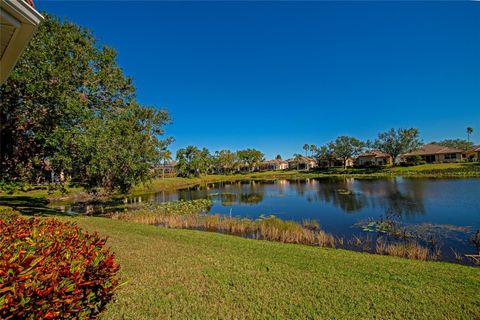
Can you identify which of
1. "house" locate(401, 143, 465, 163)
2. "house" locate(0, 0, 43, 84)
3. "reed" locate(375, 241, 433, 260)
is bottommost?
"reed" locate(375, 241, 433, 260)

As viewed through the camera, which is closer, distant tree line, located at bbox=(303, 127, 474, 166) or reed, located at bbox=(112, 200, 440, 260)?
reed, located at bbox=(112, 200, 440, 260)

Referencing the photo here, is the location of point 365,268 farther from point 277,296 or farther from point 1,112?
point 1,112

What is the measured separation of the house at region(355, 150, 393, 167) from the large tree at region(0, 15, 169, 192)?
80088 millimetres

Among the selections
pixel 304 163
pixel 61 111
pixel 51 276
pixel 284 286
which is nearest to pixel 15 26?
pixel 51 276

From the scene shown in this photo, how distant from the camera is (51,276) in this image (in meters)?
2.38

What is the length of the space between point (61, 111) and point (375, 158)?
298 ft

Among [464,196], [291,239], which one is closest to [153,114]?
[291,239]

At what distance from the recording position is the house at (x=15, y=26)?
2.72m

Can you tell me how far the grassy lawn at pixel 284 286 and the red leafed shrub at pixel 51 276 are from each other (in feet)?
2.24

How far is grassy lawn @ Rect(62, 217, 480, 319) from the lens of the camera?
14.9 ft

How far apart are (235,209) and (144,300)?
19.1m

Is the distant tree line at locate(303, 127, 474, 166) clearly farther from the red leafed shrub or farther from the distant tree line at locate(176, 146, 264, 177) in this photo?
the red leafed shrub

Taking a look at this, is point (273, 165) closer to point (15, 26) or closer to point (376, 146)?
point (376, 146)

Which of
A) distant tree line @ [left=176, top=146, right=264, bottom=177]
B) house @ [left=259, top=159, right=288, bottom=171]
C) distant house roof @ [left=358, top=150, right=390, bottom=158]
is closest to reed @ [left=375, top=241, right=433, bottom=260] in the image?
distant tree line @ [left=176, top=146, right=264, bottom=177]
